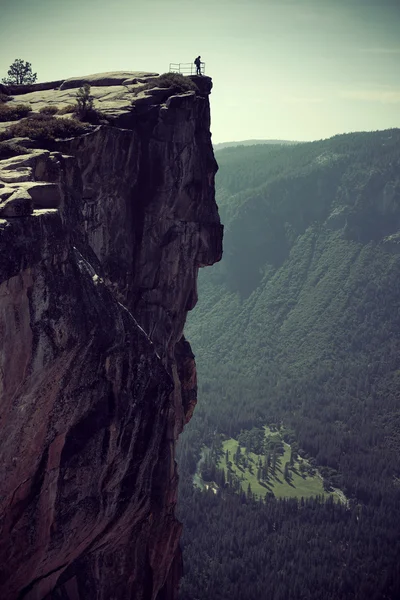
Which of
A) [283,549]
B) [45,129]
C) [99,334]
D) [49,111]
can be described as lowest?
[283,549]

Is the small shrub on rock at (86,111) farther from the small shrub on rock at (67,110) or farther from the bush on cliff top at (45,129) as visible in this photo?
the bush on cliff top at (45,129)

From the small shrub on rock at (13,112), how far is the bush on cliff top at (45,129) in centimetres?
372

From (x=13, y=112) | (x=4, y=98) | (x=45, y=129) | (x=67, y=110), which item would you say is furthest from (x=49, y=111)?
(x=4, y=98)

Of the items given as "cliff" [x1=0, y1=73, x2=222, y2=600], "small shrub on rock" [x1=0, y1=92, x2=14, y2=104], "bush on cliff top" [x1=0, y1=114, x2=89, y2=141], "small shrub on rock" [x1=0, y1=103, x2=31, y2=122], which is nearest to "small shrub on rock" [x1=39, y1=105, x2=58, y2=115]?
"small shrub on rock" [x1=0, y1=103, x2=31, y2=122]

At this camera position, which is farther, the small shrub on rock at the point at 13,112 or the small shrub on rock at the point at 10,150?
the small shrub on rock at the point at 13,112

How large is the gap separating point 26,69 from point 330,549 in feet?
388

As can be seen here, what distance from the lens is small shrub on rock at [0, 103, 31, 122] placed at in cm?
4519

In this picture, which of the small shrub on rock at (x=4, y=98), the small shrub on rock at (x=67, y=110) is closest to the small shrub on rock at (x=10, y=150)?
the small shrub on rock at (x=67, y=110)

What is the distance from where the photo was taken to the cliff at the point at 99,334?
29969 mm

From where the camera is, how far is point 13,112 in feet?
149

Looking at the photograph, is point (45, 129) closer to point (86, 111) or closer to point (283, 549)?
point (86, 111)

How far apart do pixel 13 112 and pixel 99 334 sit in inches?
785

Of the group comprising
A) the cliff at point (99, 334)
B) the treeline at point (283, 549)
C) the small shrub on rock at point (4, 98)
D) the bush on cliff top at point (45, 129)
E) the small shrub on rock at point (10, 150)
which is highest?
the small shrub on rock at point (4, 98)

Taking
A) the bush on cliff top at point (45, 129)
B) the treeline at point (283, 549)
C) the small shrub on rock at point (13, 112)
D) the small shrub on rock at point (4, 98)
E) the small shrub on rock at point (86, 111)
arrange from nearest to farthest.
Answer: the bush on cliff top at point (45, 129)
the small shrub on rock at point (86, 111)
the small shrub on rock at point (13, 112)
the small shrub on rock at point (4, 98)
the treeline at point (283, 549)
